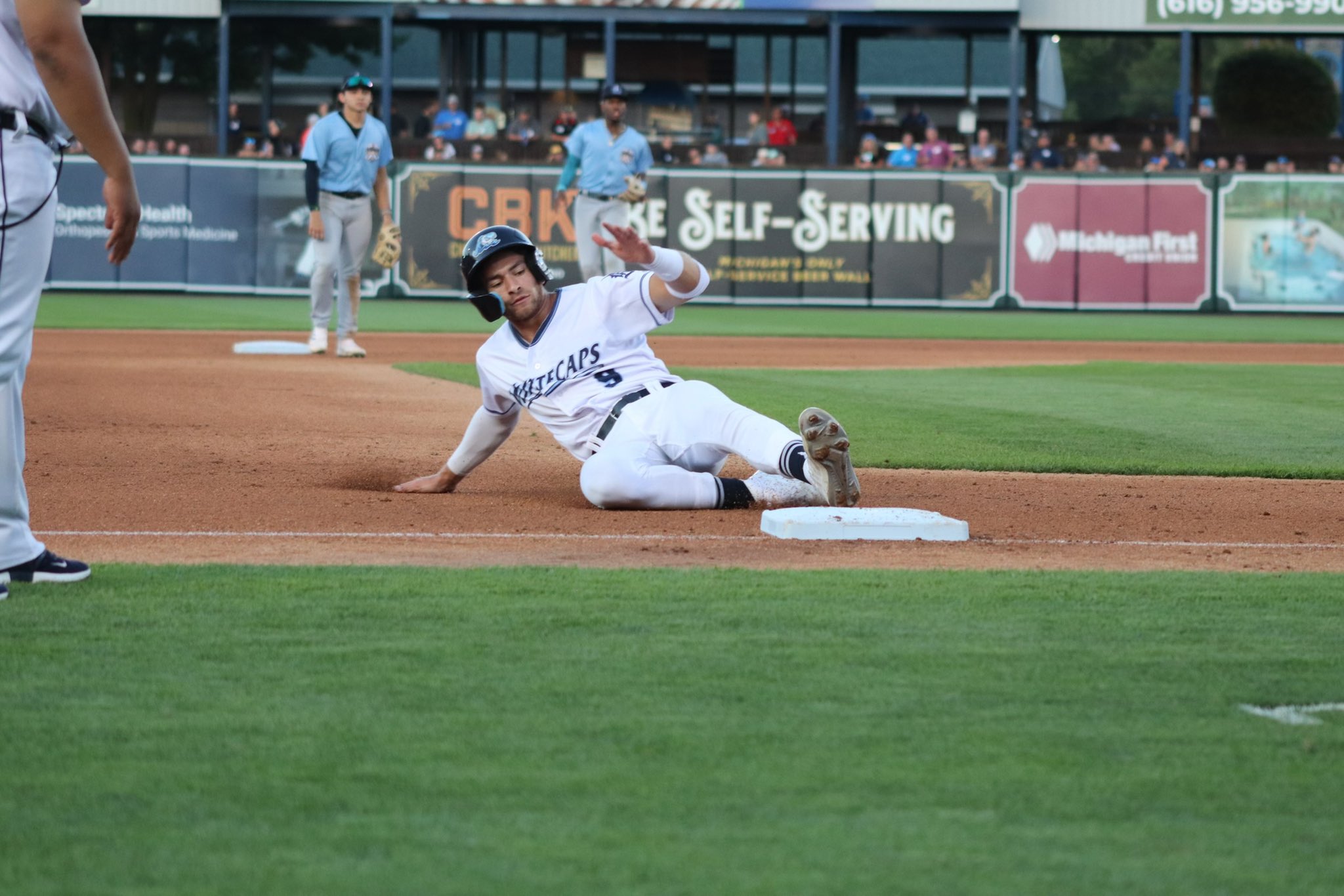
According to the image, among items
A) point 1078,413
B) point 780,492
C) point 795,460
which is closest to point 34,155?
point 795,460

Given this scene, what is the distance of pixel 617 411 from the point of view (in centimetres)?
598

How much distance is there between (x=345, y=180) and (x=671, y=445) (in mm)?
7385

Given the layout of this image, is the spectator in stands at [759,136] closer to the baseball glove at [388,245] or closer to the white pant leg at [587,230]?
the white pant leg at [587,230]

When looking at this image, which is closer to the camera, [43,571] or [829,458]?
[43,571]

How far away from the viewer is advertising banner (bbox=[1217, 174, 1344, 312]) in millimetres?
23219

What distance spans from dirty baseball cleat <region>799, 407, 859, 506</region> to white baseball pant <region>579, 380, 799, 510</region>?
197 mm

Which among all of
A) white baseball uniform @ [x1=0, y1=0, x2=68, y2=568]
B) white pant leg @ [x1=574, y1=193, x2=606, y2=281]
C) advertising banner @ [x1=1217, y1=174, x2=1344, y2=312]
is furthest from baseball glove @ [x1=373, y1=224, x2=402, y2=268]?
advertising banner @ [x1=1217, y1=174, x2=1344, y2=312]

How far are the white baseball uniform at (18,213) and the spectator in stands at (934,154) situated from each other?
22413 mm

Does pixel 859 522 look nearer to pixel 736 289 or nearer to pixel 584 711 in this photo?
pixel 584 711

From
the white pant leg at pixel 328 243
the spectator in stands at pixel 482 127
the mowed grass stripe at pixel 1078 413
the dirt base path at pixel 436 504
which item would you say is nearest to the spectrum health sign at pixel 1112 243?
the spectator in stands at pixel 482 127

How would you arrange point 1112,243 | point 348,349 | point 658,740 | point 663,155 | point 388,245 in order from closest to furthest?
point 658,740, point 348,349, point 388,245, point 1112,243, point 663,155

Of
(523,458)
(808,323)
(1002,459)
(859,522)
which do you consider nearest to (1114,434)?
(1002,459)

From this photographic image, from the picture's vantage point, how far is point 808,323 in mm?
20625

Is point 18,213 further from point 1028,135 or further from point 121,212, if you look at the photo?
point 1028,135
